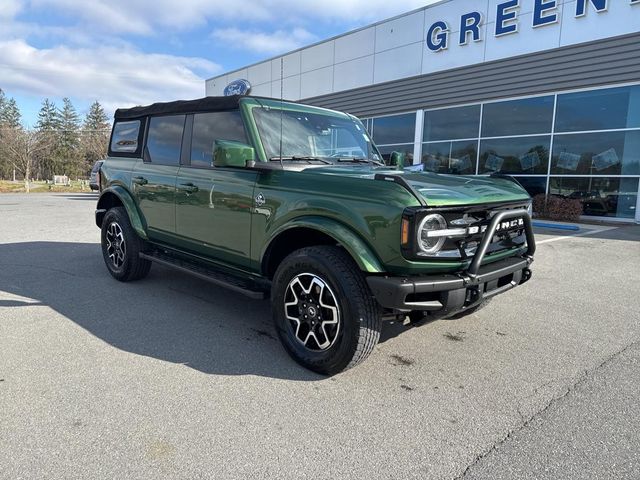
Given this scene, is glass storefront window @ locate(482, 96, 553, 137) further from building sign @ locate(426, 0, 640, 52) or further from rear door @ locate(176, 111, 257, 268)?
rear door @ locate(176, 111, 257, 268)

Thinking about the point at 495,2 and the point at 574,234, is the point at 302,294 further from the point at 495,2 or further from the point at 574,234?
the point at 495,2

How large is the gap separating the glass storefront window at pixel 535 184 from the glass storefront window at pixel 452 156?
1849mm

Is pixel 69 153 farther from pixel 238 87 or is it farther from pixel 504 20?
pixel 504 20

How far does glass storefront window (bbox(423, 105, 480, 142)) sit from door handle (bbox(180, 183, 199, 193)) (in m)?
13.6

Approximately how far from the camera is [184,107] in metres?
4.56

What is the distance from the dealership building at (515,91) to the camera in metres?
12.7

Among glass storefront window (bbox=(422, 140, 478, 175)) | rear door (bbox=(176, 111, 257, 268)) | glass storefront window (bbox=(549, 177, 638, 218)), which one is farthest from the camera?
glass storefront window (bbox=(422, 140, 478, 175))

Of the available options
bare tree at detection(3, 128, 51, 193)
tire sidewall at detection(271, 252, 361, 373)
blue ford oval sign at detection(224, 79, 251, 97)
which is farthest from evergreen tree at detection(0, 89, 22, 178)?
tire sidewall at detection(271, 252, 361, 373)

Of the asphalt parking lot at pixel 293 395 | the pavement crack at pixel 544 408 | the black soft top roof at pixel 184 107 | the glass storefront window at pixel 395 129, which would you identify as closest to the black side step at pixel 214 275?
the asphalt parking lot at pixel 293 395

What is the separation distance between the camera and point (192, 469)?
2152mm

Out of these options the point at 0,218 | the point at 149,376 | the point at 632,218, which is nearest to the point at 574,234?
the point at 632,218

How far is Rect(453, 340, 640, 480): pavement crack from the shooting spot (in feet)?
7.34

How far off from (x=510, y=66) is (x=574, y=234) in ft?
22.0

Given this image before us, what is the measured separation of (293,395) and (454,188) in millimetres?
1771
